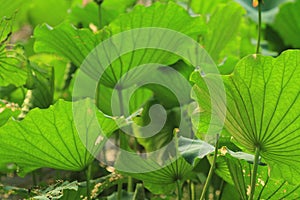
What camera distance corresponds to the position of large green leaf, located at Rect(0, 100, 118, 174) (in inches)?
33.6

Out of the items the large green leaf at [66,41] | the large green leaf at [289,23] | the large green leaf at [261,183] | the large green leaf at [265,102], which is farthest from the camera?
the large green leaf at [289,23]

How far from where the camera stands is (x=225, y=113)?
31.4 inches

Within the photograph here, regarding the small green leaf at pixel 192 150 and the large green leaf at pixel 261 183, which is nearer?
the small green leaf at pixel 192 150

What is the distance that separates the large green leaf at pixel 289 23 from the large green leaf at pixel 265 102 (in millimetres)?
919

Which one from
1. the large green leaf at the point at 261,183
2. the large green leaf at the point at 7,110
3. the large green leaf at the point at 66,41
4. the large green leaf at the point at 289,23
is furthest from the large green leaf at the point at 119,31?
the large green leaf at the point at 289,23

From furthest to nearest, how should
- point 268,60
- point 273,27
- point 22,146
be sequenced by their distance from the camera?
point 273,27 < point 22,146 < point 268,60

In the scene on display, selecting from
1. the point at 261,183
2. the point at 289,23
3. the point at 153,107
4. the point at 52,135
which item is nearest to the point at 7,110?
the point at 52,135

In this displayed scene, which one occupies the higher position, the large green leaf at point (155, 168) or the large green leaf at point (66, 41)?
the large green leaf at point (66, 41)

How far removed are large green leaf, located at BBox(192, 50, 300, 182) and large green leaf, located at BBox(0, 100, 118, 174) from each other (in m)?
0.17

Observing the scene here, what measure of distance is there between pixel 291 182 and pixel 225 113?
132 mm

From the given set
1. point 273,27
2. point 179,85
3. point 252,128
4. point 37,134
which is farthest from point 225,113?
point 273,27

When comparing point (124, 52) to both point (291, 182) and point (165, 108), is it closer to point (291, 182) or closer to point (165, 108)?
point (165, 108)

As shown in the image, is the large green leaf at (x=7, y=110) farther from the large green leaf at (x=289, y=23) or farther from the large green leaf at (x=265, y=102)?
the large green leaf at (x=289, y=23)

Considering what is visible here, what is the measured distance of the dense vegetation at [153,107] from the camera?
2.56 ft
